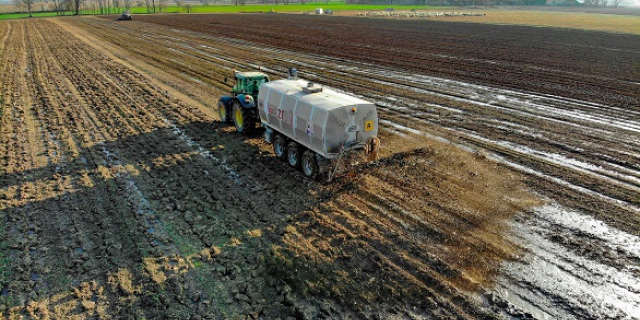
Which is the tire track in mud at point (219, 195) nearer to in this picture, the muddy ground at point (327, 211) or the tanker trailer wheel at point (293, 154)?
the muddy ground at point (327, 211)

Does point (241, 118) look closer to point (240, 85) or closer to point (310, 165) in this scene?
point (240, 85)

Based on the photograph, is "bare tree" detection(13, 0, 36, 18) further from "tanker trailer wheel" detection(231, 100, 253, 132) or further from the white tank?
the white tank

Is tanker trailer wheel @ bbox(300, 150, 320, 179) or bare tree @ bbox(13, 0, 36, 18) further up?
bare tree @ bbox(13, 0, 36, 18)

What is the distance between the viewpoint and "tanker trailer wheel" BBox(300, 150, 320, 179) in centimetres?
1231

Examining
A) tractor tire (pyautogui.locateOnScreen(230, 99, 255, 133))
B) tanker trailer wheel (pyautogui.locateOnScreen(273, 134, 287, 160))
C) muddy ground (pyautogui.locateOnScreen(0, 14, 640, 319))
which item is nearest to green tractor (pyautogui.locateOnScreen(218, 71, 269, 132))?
tractor tire (pyautogui.locateOnScreen(230, 99, 255, 133))

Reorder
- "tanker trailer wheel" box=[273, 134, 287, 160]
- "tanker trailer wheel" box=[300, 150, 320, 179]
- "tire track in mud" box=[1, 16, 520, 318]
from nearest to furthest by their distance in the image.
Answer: "tire track in mud" box=[1, 16, 520, 318], "tanker trailer wheel" box=[300, 150, 320, 179], "tanker trailer wheel" box=[273, 134, 287, 160]

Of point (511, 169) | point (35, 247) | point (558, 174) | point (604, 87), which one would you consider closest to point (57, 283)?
point (35, 247)

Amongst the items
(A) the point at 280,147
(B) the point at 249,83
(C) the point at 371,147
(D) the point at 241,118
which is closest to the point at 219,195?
(A) the point at 280,147

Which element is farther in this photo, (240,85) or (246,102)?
(240,85)

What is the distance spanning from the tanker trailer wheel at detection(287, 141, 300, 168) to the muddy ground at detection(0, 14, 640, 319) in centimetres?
27

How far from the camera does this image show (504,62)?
30.6 meters

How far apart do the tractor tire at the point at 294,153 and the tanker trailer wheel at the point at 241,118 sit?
323 centimetres

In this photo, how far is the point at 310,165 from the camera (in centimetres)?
1249

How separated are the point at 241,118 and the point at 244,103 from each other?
589mm
